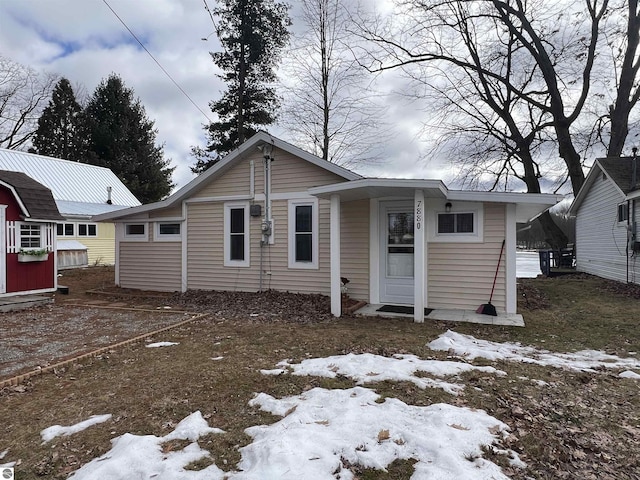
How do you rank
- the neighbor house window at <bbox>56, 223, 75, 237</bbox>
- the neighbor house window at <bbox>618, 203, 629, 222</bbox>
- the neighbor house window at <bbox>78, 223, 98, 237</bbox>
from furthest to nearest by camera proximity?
the neighbor house window at <bbox>78, 223, 98, 237</bbox>
the neighbor house window at <bbox>56, 223, 75, 237</bbox>
the neighbor house window at <bbox>618, 203, 629, 222</bbox>

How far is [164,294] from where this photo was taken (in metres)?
10.2

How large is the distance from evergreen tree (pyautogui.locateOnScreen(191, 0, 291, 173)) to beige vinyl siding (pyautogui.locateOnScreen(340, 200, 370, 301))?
44.8 feet

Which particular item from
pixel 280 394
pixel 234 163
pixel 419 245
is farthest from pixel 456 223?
pixel 234 163

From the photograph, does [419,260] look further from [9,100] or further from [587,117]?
[9,100]

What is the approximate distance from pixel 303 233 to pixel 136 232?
5.34m

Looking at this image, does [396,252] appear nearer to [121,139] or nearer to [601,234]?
[601,234]

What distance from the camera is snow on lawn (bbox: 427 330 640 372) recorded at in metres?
4.56

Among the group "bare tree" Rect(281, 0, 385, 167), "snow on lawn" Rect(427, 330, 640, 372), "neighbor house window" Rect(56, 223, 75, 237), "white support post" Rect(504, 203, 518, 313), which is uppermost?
"bare tree" Rect(281, 0, 385, 167)

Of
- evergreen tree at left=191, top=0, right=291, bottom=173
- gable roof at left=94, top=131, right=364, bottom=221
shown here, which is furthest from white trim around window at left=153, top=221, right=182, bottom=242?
evergreen tree at left=191, top=0, right=291, bottom=173

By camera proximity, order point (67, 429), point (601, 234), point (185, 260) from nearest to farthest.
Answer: point (67, 429), point (185, 260), point (601, 234)

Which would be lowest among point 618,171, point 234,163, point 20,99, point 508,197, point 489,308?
point 489,308

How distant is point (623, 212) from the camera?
1213 centimetres

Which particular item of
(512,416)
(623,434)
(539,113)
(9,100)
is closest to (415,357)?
(512,416)

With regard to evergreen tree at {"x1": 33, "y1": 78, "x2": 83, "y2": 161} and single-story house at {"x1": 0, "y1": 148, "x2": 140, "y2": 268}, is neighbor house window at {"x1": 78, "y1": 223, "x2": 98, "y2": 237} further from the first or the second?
evergreen tree at {"x1": 33, "y1": 78, "x2": 83, "y2": 161}
